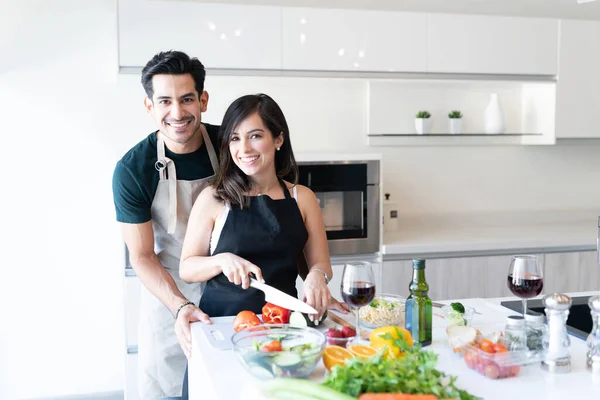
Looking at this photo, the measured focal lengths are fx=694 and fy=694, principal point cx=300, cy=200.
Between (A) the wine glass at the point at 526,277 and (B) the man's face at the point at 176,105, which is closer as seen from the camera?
(A) the wine glass at the point at 526,277

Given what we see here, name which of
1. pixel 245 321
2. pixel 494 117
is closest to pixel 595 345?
pixel 245 321

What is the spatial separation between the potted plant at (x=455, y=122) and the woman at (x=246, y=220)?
7.78ft

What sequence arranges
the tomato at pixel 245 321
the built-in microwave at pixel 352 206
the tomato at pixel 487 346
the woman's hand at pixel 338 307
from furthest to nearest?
the built-in microwave at pixel 352 206, the woman's hand at pixel 338 307, the tomato at pixel 245 321, the tomato at pixel 487 346

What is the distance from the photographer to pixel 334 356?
1.50 metres

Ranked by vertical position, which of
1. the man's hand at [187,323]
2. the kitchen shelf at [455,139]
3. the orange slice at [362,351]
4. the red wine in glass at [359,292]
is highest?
the kitchen shelf at [455,139]

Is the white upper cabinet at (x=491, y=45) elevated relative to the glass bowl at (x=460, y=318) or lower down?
elevated

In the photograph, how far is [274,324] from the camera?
1733 mm

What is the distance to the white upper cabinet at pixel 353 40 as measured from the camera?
3838 mm

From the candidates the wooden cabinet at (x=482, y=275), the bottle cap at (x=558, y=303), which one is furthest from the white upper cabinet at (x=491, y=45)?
the bottle cap at (x=558, y=303)

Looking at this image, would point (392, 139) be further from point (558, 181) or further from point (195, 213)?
point (195, 213)

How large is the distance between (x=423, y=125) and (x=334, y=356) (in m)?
3.05

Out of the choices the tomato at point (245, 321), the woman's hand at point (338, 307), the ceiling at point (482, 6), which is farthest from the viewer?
the ceiling at point (482, 6)

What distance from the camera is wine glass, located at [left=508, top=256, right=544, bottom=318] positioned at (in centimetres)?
174

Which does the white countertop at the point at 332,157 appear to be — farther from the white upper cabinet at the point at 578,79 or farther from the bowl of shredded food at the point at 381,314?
the bowl of shredded food at the point at 381,314
